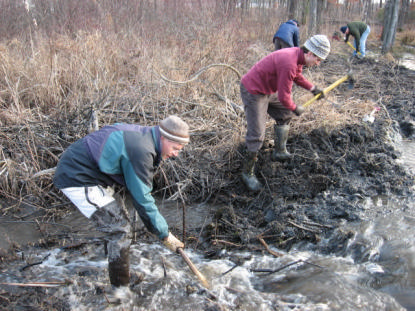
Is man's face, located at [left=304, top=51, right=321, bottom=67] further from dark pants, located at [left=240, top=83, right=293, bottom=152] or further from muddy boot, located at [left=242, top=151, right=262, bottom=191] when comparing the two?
muddy boot, located at [left=242, top=151, right=262, bottom=191]

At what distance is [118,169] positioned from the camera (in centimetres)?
256

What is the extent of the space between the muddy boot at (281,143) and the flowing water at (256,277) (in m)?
1.33

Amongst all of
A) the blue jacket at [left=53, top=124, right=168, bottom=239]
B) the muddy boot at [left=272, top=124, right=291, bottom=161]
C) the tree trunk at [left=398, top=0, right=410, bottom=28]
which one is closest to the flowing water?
the blue jacket at [left=53, top=124, right=168, bottom=239]

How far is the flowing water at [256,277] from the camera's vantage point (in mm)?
3029

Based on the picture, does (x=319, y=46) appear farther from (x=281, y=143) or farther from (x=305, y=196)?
(x=305, y=196)

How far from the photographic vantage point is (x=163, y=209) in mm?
4746

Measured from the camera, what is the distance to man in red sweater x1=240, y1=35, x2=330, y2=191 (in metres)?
3.93

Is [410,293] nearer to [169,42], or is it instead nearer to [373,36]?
[169,42]

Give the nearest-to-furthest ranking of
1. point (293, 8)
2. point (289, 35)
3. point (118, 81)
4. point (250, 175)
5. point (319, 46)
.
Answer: point (319, 46) < point (250, 175) < point (118, 81) < point (289, 35) < point (293, 8)

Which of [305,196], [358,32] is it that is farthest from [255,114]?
[358,32]

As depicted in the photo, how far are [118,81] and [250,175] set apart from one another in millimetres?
3087

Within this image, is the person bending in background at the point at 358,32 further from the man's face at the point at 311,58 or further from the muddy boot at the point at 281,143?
the man's face at the point at 311,58

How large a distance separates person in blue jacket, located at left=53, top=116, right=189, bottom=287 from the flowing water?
684 millimetres

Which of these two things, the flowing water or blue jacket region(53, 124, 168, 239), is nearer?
blue jacket region(53, 124, 168, 239)
